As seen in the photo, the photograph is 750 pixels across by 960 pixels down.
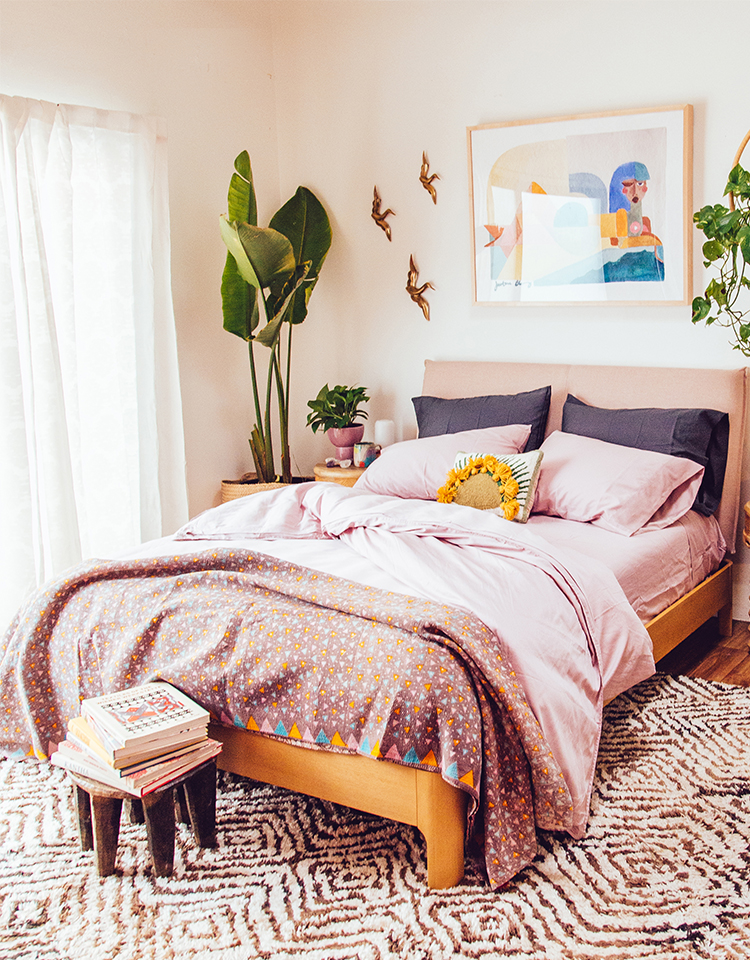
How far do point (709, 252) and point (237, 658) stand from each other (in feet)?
7.25

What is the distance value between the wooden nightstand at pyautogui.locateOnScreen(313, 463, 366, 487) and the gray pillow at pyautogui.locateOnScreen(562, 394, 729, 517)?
1.12 meters

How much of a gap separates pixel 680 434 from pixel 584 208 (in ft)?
3.55

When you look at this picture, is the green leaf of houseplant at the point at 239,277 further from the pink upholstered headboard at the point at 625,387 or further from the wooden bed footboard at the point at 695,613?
the wooden bed footboard at the point at 695,613

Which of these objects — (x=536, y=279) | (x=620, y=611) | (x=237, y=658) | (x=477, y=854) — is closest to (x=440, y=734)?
(x=477, y=854)

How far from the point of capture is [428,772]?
213 cm

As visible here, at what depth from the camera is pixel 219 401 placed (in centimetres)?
465

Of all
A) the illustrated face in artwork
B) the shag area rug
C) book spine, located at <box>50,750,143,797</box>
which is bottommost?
the shag area rug

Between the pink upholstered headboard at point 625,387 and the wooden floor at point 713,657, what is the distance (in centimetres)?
37

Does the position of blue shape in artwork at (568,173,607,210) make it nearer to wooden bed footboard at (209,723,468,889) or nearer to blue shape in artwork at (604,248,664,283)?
blue shape in artwork at (604,248,664,283)

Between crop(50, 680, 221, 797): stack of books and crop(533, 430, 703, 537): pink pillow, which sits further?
crop(533, 430, 703, 537): pink pillow

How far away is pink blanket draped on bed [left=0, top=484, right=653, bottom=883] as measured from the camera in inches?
85.7

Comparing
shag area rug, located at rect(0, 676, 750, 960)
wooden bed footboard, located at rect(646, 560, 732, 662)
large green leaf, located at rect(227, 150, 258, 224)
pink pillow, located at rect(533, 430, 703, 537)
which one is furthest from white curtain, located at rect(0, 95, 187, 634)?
wooden bed footboard, located at rect(646, 560, 732, 662)

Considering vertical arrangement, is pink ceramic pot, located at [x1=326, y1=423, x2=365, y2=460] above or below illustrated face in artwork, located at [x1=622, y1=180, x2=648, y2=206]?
below

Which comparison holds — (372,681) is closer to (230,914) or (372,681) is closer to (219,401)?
(230,914)
